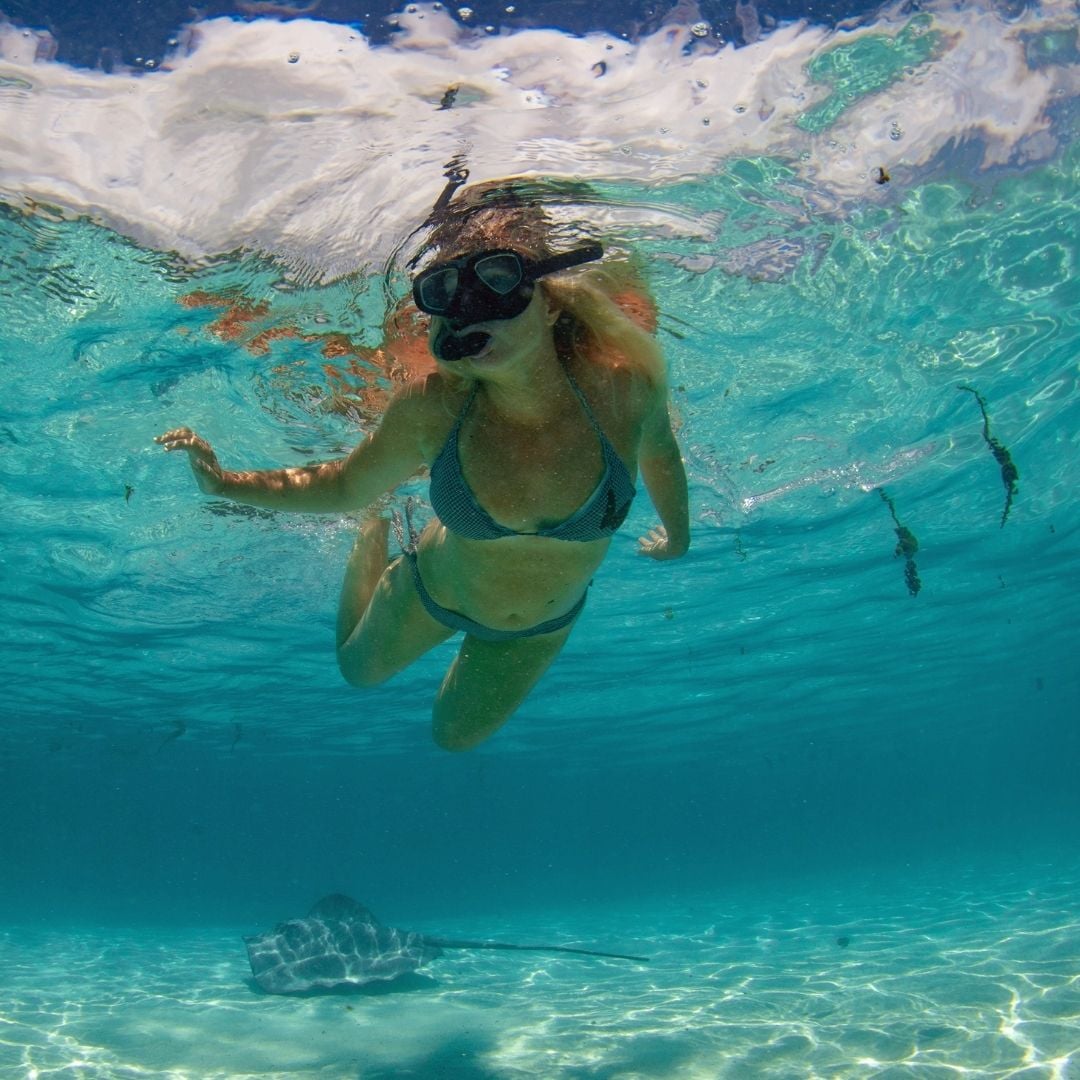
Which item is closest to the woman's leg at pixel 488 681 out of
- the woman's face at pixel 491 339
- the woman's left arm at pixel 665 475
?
the woman's left arm at pixel 665 475

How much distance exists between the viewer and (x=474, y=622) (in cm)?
535

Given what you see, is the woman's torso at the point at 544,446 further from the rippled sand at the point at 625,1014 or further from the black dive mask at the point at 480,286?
the rippled sand at the point at 625,1014

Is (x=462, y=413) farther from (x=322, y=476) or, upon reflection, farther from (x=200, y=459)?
(x=200, y=459)

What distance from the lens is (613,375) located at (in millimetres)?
4297

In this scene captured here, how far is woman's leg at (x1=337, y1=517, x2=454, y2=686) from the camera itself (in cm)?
582

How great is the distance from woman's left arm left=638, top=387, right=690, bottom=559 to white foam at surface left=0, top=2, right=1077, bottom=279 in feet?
11.9

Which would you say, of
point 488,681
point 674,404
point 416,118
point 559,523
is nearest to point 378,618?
point 488,681

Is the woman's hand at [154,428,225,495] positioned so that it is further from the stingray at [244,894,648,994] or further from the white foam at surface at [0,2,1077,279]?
the stingray at [244,894,648,994]

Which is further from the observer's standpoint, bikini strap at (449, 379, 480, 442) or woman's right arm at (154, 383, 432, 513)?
woman's right arm at (154, 383, 432, 513)

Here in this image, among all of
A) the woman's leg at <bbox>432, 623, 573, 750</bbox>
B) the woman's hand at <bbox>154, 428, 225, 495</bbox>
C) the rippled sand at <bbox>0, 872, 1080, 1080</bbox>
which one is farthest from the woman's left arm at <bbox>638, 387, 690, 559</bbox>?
the rippled sand at <bbox>0, 872, 1080, 1080</bbox>

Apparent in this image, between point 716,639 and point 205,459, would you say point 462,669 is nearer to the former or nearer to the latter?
point 205,459

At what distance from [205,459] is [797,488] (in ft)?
47.1

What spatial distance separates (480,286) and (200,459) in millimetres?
2359

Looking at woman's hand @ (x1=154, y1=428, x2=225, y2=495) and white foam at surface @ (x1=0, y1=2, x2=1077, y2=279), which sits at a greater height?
white foam at surface @ (x1=0, y1=2, x2=1077, y2=279)
